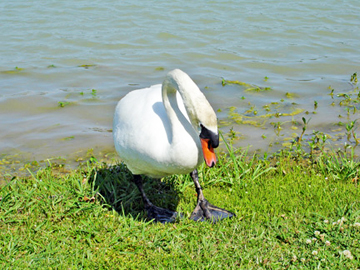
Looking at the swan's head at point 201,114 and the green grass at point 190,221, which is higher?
the swan's head at point 201,114

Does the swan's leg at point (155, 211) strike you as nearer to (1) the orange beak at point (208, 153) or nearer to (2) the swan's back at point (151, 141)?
(2) the swan's back at point (151, 141)

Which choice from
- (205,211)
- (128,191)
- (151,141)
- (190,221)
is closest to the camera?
(151,141)

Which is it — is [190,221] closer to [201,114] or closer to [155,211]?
[155,211]

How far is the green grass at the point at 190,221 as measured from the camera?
130 inches

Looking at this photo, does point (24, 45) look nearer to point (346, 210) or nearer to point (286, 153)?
point (286, 153)

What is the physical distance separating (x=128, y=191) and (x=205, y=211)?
0.87 meters

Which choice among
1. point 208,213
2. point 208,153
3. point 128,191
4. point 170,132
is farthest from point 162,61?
point 208,153

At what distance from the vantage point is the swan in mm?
3135

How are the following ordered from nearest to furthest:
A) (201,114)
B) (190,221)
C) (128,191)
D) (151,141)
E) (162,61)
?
(201,114) → (151,141) → (190,221) → (128,191) → (162,61)

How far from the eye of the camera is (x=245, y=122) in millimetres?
6508

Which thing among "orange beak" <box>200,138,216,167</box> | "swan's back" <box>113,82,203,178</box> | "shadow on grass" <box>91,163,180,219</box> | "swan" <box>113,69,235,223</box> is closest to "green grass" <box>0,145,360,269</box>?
"shadow on grass" <box>91,163,180,219</box>

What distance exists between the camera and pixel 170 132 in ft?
11.4

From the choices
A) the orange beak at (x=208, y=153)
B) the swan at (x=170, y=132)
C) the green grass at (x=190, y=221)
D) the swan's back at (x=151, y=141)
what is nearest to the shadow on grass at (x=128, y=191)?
the green grass at (x=190, y=221)

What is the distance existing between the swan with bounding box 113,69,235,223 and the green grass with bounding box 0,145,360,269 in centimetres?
30
